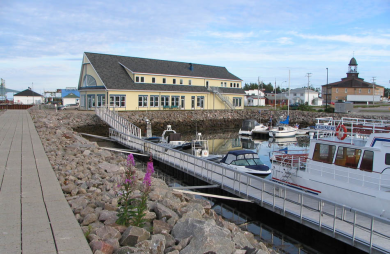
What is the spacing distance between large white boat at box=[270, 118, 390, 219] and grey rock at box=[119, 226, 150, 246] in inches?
309

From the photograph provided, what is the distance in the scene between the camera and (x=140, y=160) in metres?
26.0

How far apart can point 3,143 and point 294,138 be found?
3547cm

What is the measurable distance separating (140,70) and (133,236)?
163 feet

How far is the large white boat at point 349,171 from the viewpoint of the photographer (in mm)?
12109

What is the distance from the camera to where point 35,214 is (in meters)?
8.02

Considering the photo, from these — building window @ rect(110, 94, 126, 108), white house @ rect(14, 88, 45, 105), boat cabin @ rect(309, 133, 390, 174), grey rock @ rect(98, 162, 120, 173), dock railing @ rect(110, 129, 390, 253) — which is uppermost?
white house @ rect(14, 88, 45, 105)

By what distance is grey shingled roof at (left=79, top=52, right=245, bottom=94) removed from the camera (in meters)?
51.8

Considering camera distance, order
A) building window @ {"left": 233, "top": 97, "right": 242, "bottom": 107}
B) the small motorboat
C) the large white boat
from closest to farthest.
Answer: the large white boat
the small motorboat
building window @ {"left": 233, "top": 97, "right": 242, "bottom": 107}

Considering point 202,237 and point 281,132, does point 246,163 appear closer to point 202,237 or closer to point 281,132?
point 202,237

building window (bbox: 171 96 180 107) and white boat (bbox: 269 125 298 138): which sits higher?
building window (bbox: 171 96 180 107)

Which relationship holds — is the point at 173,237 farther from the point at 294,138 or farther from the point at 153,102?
the point at 153,102

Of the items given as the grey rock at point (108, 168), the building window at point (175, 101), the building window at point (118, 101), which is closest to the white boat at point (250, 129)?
the building window at point (175, 101)

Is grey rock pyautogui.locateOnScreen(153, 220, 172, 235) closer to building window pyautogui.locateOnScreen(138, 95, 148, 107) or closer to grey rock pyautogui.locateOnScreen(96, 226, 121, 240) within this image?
grey rock pyautogui.locateOnScreen(96, 226, 121, 240)

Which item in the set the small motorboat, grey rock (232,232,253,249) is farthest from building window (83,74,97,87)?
grey rock (232,232,253,249)
